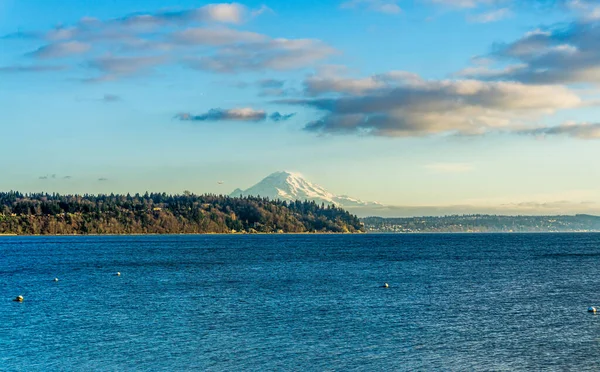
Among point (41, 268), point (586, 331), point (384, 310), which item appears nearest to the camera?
point (586, 331)

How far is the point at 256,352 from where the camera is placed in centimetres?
5975

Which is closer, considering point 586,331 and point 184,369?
point 184,369

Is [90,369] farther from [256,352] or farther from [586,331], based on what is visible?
[586,331]

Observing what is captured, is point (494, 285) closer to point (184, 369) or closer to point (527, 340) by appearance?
point (527, 340)

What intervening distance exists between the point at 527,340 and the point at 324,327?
69.5 feet

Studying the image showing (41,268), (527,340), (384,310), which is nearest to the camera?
(527,340)

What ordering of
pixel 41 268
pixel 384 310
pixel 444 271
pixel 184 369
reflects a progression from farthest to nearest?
pixel 41 268
pixel 444 271
pixel 384 310
pixel 184 369

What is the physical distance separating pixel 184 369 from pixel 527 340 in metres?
34.0

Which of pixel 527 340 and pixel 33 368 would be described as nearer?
pixel 33 368

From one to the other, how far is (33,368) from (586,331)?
55.0 m

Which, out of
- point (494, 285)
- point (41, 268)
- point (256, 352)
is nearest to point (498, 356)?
point (256, 352)

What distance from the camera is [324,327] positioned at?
72188 millimetres

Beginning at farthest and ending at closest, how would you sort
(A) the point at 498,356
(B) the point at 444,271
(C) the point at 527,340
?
(B) the point at 444,271
(C) the point at 527,340
(A) the point at 498,356

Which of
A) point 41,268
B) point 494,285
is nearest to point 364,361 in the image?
point 494,285
